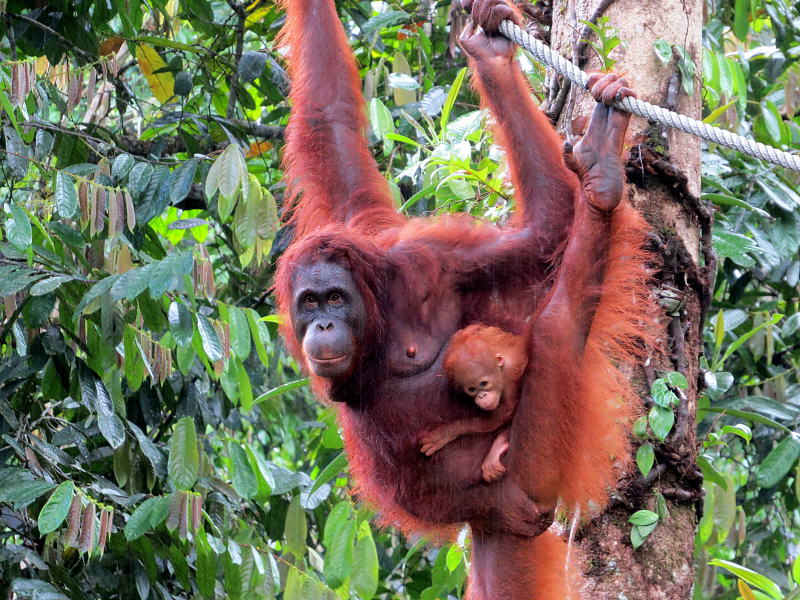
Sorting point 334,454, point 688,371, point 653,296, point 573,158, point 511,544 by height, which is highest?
point 573,158

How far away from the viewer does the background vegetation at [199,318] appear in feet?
10.6

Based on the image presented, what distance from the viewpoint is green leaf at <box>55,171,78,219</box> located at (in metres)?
3.22

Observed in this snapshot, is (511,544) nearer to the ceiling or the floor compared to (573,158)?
nearer to the floor

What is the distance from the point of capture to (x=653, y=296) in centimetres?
266

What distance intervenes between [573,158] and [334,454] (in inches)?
106

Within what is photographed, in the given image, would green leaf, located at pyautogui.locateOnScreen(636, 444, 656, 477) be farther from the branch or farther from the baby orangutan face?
the branch

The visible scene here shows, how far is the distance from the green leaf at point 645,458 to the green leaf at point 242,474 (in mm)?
1380

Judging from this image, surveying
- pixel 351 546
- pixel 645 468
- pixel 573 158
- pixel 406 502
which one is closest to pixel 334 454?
pixel 351 546

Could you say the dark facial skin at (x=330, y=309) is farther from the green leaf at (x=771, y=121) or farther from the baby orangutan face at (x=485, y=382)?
the green leaf at (x=771, y=121)

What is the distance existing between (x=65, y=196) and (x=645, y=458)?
2.03 metres

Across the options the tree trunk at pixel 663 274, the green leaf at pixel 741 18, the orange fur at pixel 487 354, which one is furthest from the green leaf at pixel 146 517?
the green leaf at pixel 741 18

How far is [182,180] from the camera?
12.7 ft

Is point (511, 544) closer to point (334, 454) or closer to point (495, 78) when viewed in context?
point (495, 78)

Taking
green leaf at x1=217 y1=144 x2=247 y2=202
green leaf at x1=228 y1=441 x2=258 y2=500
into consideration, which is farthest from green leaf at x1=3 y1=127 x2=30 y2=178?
green leaf at x1=228 y1=441 x2=258 y2=500
